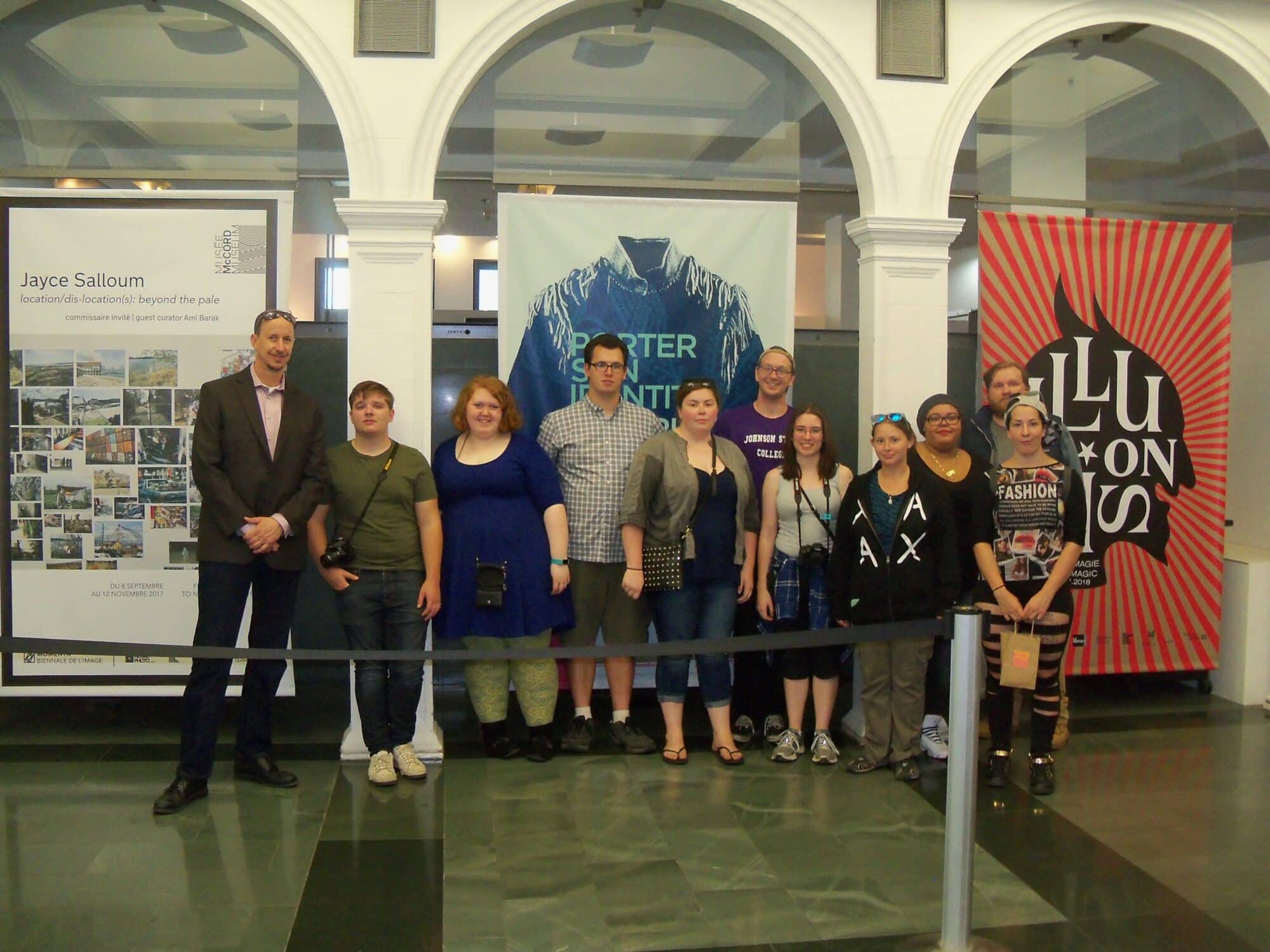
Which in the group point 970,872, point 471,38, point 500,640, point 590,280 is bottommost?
point 970,872

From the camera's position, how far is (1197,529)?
202 inches

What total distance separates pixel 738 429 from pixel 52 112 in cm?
307

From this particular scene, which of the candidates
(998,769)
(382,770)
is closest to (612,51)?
(382,770)

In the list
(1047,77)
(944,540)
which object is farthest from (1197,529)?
(1047,77)

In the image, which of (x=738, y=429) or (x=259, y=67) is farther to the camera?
(x=259, y=67)

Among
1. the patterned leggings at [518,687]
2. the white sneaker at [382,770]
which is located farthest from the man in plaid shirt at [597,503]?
the white sneaker at [382,770]

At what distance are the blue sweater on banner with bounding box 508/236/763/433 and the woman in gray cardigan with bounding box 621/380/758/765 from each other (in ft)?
1.73

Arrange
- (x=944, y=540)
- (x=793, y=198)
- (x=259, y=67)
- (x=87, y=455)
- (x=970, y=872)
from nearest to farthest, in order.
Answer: (x=970, y=872)
(x=944, y=540)
(x=87, y=455)
(x=259, y=67)
(x=793, y=198)

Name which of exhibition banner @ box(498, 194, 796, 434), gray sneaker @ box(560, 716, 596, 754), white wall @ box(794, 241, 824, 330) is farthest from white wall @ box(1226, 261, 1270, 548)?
gray sneaker @ box(560, 716, 596, 754)

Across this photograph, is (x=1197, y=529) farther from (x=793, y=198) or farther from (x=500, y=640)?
(x=500, y=640)

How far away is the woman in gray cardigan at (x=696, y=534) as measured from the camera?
13.7ft

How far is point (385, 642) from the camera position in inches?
162

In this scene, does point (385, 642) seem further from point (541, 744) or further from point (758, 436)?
point (758, 436)

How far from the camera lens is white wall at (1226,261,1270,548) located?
538 cm
